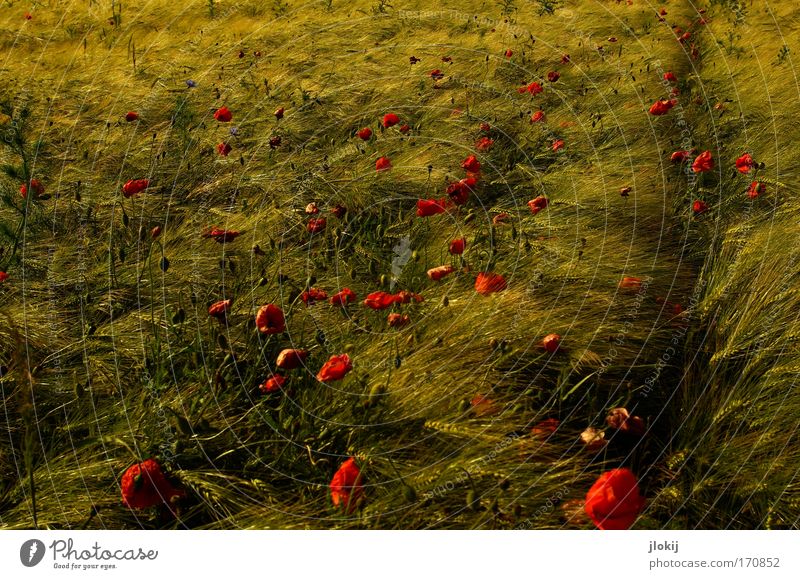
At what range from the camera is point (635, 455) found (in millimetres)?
1262

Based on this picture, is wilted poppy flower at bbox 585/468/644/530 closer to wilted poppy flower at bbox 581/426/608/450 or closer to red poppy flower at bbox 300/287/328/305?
wilted poppy flower at bbox 581/426/608/450

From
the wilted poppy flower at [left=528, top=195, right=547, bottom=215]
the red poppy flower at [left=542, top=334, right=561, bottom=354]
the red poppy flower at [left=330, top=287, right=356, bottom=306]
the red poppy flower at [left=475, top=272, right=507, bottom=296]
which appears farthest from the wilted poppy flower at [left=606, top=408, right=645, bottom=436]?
the wilted poppy flower at [left=528, top=195, right=547, bottom=215]

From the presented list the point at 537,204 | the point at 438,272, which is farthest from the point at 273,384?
the point at 537,204

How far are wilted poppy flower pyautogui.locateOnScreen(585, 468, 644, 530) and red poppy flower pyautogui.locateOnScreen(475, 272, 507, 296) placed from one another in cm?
54

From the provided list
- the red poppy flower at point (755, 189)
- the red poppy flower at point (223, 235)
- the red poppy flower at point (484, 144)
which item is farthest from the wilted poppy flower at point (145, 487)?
the red poppy flower at point (755, 189)

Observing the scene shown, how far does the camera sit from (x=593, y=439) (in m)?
1.20

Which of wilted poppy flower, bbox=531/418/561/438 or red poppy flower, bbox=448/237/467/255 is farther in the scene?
red poppy flower, bbox=448/237/467/255

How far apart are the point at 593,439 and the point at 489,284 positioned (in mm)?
478

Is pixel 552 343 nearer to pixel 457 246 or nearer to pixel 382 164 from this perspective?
pixel 457 246

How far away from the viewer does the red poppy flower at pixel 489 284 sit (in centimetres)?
153

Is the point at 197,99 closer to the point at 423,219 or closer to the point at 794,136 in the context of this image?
the point at 423,219

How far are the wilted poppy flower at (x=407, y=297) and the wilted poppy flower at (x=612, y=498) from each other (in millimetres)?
594

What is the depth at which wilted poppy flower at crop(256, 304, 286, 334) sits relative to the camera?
138 centimetres
